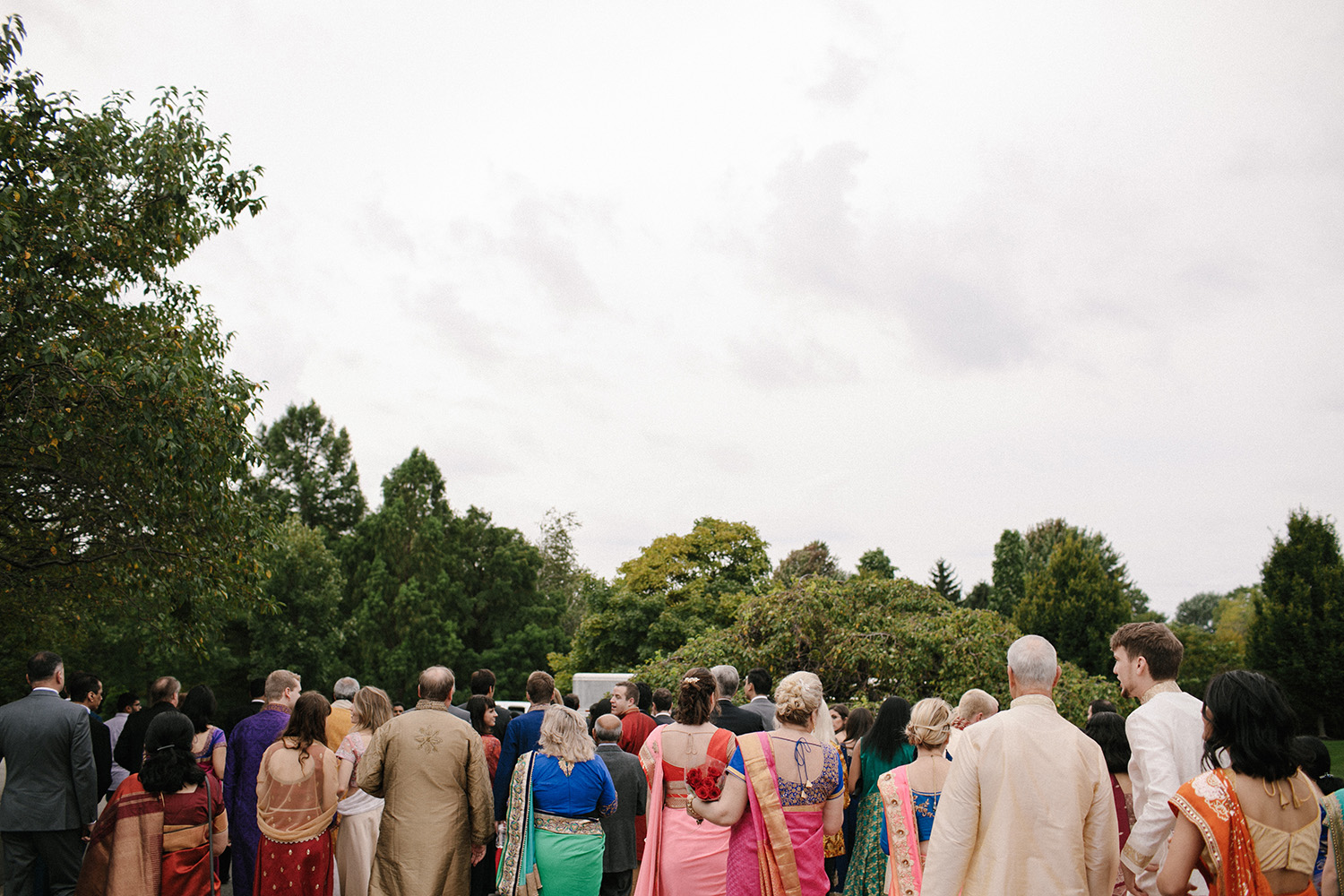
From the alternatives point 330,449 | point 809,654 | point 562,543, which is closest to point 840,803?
point 809,654

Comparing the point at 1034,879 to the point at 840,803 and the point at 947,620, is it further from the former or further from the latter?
the point at 947,620

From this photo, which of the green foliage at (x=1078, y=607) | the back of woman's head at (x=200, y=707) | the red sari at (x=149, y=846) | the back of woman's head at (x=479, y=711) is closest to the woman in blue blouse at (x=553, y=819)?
the red sari at (x=149, y=846)

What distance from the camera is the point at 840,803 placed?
4.96 metres

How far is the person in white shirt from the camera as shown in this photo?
3.93 m

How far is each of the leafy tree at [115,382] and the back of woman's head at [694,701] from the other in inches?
236

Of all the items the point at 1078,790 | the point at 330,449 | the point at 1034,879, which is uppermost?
the point at 330,449

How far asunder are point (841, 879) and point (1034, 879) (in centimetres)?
418

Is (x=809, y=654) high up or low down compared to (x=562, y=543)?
down

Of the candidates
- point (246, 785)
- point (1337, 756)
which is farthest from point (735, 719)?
point (1337, 756)

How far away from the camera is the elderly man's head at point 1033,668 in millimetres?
3795

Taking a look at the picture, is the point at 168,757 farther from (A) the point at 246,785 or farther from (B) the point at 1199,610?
(B) the point at 1199,610

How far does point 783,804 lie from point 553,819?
5.45 ft

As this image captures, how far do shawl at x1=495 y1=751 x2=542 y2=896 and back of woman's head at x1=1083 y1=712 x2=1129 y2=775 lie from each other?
346 centimetres

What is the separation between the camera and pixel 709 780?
4891 mm
